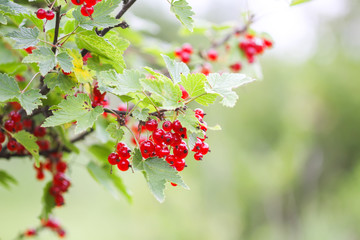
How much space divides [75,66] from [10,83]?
14 centimetres

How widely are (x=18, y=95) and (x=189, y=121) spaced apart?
35cm

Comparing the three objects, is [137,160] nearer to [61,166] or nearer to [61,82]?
[61,82]

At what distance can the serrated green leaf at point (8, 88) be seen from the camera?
74cm

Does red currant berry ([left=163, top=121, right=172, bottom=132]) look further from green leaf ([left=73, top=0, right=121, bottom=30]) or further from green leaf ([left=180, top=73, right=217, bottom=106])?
green leaf ([left=73, top=0, right=121, bottom=30])

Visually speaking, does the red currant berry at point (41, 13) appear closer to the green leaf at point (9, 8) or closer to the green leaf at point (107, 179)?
the green leaf at point (9, 8)

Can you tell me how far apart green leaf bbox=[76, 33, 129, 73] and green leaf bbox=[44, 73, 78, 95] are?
8cm

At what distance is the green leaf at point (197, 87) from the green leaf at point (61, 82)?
239 mm

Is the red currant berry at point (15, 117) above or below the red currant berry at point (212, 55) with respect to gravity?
above

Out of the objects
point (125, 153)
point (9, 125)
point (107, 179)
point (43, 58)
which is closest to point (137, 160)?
point (125, 153)

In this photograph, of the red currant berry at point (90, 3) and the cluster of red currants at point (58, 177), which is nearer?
the red currant berry at point (90, 3)

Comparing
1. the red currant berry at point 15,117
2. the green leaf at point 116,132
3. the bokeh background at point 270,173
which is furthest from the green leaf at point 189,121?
the bokeh background at point 270,173

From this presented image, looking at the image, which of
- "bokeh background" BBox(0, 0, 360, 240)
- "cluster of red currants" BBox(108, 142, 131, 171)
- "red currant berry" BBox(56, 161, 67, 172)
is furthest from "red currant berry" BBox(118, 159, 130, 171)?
"bokeh background" BBox(0, 0, 360, 240)

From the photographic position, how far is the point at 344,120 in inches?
358

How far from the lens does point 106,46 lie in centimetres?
75
